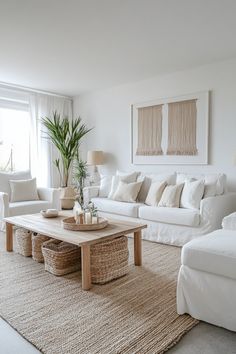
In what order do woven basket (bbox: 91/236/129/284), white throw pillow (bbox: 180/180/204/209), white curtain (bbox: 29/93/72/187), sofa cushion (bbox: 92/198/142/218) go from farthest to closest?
white curtain (bbox: 29/93/72/187) → sofa cushion (bbox: 92/198/142/218) → white throw pillow (bbox: 180/180/204/209) → woven basket (bbox: 91/236/129/284)

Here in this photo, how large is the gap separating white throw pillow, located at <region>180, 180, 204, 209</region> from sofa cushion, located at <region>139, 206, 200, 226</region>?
0.14 meters

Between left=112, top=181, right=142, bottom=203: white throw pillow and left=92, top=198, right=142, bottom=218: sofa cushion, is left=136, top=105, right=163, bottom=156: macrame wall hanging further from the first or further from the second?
left=92, top=198, right=142, bottom=218: sofa cushion

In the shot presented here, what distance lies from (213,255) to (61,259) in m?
1.39

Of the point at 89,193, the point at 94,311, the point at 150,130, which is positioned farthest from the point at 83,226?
the point at 150,130

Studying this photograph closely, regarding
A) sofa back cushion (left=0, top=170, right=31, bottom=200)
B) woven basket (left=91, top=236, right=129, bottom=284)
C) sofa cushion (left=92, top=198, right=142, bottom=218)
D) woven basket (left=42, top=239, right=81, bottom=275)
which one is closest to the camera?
woven basket (left=91, top=236, right=129, bottom=284)

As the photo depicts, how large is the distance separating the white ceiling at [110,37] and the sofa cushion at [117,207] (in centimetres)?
201

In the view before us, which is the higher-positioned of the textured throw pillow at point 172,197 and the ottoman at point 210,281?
the textured throw pillow at point 172,197

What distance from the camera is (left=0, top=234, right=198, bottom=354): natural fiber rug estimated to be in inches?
63.8

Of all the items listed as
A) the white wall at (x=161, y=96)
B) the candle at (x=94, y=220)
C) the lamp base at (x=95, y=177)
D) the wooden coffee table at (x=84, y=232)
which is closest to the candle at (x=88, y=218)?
the candle at (x=94, y=220)

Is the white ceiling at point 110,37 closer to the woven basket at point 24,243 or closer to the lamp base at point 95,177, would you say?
the lamp base at point 95,177

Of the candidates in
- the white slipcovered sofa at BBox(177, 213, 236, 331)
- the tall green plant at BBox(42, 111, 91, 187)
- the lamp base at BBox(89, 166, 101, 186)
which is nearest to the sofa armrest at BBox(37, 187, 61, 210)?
the tall green plant at BBox(42, 111, 91, 187)

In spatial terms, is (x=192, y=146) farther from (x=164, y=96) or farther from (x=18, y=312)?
(x=18, y=312)

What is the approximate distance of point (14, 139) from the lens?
547 cm

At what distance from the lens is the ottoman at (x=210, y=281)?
168 centimetres
